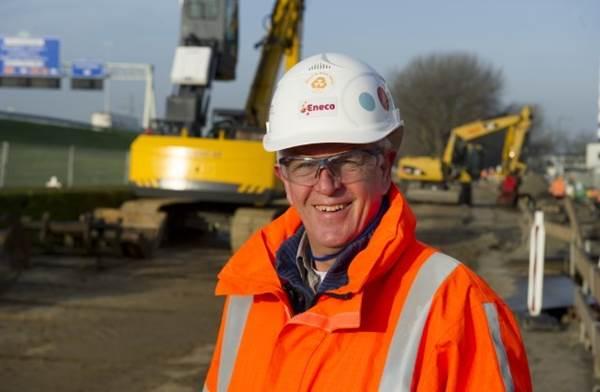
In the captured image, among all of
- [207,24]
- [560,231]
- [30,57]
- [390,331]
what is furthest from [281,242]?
[30,57]

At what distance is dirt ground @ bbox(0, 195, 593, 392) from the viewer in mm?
7918

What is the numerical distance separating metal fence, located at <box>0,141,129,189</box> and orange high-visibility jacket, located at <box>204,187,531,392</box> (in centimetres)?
1938

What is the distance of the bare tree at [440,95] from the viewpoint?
8575cm

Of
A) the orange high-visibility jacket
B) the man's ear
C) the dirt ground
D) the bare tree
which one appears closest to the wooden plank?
the dirt ground

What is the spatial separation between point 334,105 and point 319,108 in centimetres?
4

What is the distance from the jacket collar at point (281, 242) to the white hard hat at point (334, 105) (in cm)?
20

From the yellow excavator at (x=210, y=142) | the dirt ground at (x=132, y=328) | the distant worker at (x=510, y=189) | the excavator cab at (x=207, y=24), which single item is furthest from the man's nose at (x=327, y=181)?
the distant worker at (x=510, y=189)

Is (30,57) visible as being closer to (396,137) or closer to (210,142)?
(210,142)

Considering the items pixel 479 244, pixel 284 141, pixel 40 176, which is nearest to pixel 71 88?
pixel 40 176

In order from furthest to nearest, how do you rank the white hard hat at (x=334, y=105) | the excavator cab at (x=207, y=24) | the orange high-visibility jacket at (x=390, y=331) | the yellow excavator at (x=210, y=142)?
the excavator cab at (x=207, y=24) < the yellow excavator at (x=210, y=142) < the white hard hat at (x=334, y=105) < the orange high-visibility jacket at (x=390, y=331)

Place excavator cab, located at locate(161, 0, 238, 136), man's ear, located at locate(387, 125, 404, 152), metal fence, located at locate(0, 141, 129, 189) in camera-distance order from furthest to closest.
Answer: metal fence, located at locate(0, 141, 129, 189)
excavator cab, located at locate(161, 0, 238, 136)
man's ear, located at locate(387, 125, 404, 152)

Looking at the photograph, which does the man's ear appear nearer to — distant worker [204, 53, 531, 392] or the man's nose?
distant worker [204, 53, 531, 392]

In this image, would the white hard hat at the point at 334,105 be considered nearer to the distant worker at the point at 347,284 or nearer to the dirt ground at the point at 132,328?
the distant worker at the point at 347,284

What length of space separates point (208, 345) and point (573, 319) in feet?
12.3
